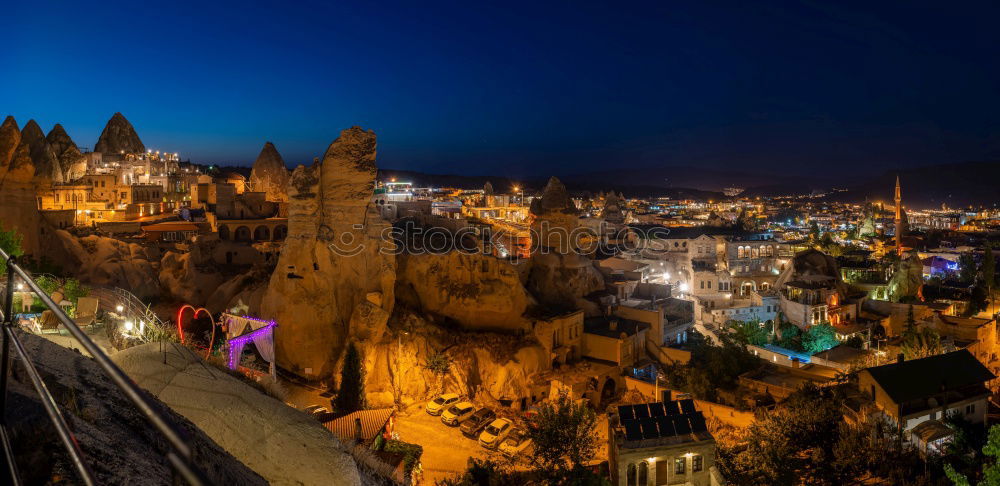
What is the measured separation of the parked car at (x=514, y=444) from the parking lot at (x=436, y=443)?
0.63 metres

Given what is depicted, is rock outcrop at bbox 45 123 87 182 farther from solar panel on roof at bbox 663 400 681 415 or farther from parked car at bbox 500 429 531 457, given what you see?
solar panel on roof at bbox 663 400 681 415

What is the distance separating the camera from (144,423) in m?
3.96

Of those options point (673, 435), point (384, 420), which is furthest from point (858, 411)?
point (384, 420)

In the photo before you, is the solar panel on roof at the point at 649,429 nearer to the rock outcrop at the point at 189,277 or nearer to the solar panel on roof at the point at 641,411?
the solar panel on roof at the point at 641,411

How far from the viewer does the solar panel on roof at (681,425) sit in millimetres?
13852

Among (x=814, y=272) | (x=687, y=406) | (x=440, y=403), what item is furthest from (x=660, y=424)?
(x=814, y=272)

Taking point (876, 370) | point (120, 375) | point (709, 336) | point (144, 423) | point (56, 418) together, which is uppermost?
point (120, 375)

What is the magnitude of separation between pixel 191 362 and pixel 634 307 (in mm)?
21297

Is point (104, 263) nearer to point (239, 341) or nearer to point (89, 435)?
point (239, 341)

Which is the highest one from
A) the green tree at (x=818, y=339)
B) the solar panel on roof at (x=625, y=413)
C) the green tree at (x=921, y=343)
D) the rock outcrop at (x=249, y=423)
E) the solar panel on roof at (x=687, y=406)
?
the rock outcrop at (x=249, y=423)

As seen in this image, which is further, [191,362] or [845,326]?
[845,326]

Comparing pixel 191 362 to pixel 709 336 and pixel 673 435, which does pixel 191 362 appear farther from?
pixel 709 336

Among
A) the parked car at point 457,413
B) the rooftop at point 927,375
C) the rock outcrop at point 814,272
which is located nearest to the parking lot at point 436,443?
the parked car at point 457,413

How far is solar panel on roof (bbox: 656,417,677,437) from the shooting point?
45.3 ft
